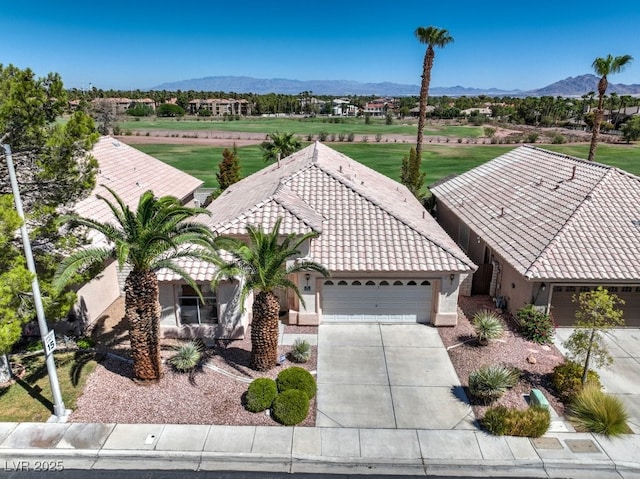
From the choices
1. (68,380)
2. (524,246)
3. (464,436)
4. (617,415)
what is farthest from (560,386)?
(68,380)

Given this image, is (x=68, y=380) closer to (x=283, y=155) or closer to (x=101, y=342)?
(x=101, y=342)

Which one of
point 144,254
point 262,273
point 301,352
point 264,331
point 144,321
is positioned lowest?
point 301,352

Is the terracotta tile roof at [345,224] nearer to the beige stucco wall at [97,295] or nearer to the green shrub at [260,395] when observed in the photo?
the beige stucco wall at [97,295]

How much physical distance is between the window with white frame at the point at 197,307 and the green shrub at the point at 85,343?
3036mm

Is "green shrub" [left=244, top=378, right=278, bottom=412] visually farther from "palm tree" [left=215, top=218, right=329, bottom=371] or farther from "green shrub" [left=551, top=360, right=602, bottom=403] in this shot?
"green shrub" [left=551, top=360, right=602, bottom=403]

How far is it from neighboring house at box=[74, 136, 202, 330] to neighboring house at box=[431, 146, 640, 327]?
610 inches

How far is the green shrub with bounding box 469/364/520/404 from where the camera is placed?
13.4 metres

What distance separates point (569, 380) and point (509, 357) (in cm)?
222

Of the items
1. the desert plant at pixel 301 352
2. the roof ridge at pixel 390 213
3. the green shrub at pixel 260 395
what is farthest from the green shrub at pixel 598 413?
the green shrub at pixel 260 395

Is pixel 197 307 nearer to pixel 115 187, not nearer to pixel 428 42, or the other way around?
pixel 115 187

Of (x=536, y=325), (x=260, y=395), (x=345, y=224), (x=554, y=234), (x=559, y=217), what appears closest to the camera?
(x=260, y=395)

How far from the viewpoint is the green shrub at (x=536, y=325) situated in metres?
16.8

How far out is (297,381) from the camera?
13336mm

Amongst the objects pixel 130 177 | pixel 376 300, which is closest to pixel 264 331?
pixel 376 300
